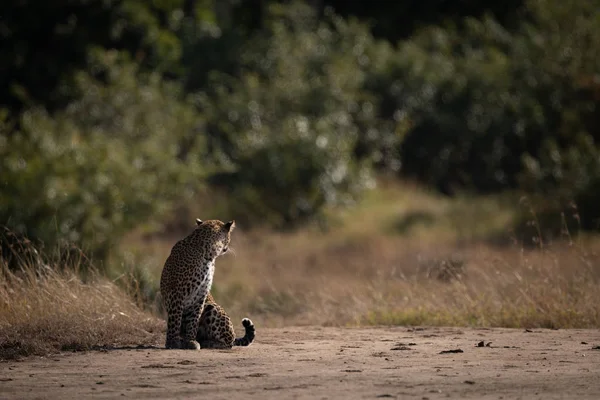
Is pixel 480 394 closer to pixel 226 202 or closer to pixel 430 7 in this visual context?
pixel 226 202

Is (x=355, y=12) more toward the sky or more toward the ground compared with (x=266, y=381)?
more toward the sky

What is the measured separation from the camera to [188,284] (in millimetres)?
9305

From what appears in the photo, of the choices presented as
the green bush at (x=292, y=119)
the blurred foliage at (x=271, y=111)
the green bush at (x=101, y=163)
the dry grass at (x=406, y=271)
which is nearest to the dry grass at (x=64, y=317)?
the dry grass at (x=406, y=271)

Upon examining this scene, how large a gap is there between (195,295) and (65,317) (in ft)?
4.38

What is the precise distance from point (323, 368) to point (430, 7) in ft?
101

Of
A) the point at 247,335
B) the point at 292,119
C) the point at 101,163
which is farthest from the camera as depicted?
the point at 292,119

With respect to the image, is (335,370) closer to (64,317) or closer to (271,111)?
(64,317)

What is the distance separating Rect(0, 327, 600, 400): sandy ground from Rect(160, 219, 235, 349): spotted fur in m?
0.20

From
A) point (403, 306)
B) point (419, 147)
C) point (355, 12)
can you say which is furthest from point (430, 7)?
point (403, 306)

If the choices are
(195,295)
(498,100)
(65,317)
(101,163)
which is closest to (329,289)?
(65,317)

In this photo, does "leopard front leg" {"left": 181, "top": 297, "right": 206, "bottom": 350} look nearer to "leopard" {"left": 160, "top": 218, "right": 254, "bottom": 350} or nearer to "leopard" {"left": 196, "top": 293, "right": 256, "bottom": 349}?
"leopard" {"left": 160, "top": 218, "right": 254, "bottom": 350}

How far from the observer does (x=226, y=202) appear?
942 inches

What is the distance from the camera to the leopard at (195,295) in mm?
9336

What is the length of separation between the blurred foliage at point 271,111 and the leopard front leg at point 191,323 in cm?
849
